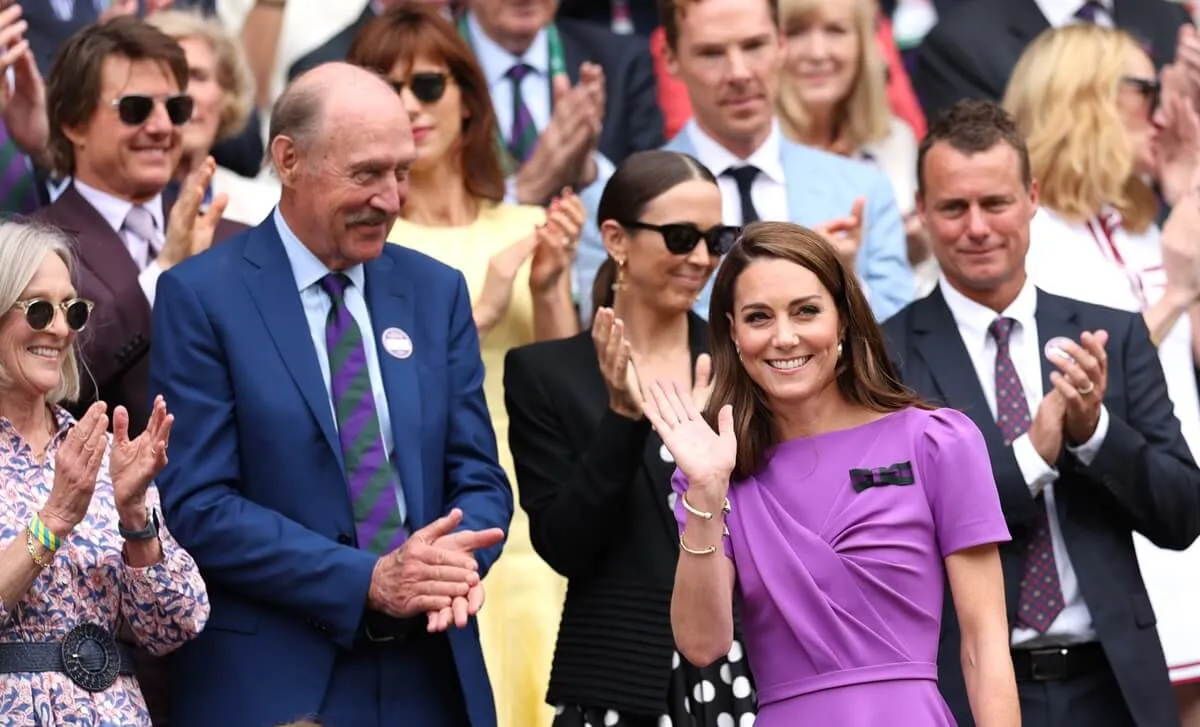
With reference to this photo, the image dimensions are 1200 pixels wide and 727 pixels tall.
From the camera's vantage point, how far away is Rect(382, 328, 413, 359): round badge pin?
589 centimetres

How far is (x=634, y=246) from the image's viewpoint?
6.49 m

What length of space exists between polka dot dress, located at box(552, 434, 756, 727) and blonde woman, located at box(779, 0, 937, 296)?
3061 mm

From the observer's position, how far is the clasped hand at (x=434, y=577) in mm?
5445

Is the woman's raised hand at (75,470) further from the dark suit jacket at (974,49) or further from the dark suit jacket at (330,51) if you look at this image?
the dark suit jacket at (974,49)

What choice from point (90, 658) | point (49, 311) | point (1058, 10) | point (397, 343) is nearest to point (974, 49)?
point (1058, 10)

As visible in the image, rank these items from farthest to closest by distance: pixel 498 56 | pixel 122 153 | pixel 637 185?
pixel 498 56 → pixel 122 153 → pixel 637 185

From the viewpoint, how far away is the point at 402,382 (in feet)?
19.2

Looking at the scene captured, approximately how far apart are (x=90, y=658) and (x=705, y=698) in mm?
1656

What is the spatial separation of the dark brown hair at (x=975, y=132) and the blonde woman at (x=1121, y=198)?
832 millimetres

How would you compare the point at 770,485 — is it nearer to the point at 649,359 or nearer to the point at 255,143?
the point at 649,359

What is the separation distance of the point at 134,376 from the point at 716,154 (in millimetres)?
2340

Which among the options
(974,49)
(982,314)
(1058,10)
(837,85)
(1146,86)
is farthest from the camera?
(1058,10)

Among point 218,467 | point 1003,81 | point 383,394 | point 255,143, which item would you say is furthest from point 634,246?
→ point 1003,81

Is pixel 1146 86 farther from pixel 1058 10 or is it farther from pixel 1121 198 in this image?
pixel 1058 10
